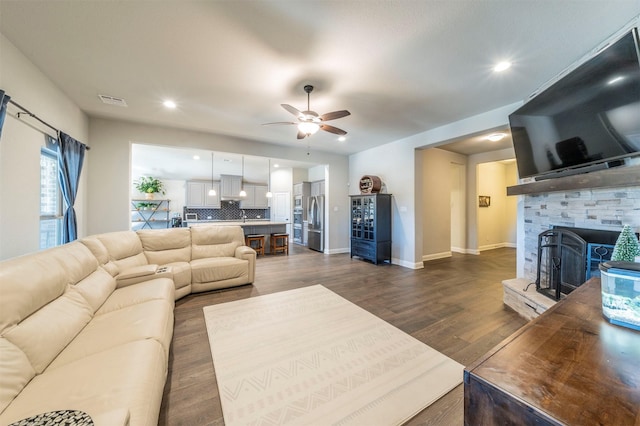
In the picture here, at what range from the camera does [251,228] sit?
6125 millimetres

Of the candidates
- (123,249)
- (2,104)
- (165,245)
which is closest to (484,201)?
(165,245)

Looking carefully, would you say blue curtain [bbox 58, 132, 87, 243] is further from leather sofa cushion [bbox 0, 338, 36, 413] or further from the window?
leather sofa cushion [bbox 0, 338, 36, 413]

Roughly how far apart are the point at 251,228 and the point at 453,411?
550 cm

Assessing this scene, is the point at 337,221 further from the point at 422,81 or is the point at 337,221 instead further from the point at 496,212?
the point at 496,212

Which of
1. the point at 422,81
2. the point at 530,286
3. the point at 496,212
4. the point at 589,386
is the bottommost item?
the point at 530,286

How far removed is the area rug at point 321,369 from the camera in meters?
1.41

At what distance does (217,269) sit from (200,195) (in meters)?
5.92

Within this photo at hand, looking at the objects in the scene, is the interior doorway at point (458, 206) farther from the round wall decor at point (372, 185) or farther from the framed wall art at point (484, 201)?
the round wall decor at point (372, 185)

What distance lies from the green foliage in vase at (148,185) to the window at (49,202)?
526cm

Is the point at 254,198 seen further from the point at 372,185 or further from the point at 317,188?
the point at 372,185

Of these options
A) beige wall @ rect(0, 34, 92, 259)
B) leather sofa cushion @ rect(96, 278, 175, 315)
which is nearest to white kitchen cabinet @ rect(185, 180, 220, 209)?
beige wall @ rect(0, 34, 92, 259)

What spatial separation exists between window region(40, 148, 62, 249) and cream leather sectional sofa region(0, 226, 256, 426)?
0.85m

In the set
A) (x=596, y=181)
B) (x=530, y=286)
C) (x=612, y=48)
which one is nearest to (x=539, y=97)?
(x=612, y=48)

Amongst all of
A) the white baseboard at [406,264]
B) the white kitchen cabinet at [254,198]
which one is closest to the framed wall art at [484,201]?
the white baseboard at [406,264]
